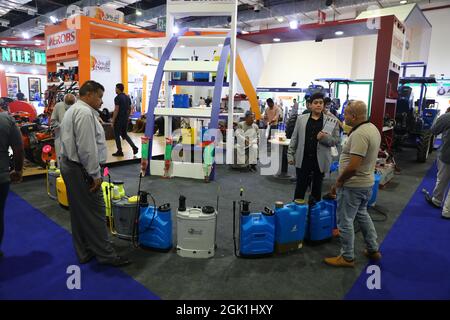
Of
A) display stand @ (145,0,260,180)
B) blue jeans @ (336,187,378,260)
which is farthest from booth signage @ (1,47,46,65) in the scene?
blue jeans @ (336,187,378,260)

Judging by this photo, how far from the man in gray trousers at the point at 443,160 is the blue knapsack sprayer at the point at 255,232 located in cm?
287

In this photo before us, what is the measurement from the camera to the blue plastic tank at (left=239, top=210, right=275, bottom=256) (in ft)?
9.95

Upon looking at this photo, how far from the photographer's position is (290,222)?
3.15m

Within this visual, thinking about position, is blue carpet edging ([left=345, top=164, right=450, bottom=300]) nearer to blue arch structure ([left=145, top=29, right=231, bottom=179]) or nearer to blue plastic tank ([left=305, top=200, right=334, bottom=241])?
blue plastic tank ([left=305, top=200, right=334, bottom=241])

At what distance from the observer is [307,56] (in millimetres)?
15922

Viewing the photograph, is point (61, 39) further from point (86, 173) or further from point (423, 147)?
point (423, 147)

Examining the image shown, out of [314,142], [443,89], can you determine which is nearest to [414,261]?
[314,142]

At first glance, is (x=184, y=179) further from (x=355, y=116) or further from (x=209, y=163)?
(x=355, y=116)

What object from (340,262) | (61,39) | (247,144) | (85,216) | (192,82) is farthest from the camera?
(61,39)

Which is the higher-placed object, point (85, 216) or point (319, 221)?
point (85, 216)

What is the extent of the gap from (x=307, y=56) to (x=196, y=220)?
48.3 ft

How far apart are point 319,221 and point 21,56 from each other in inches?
707

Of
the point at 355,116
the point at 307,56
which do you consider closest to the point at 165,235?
the point at 355,116

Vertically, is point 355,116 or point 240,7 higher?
point 240,7
